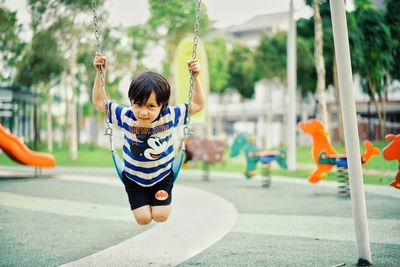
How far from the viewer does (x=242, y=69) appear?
3747 cm

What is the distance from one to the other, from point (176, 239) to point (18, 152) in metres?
8.36

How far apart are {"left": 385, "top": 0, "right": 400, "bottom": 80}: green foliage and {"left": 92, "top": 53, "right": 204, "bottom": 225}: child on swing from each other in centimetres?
1005

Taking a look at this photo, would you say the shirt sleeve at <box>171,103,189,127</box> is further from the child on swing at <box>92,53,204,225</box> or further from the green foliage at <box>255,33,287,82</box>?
the green foliage at <box>255,33,287,82</box>

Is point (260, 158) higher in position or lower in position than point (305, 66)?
lower

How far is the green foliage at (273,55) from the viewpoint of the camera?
3169cm

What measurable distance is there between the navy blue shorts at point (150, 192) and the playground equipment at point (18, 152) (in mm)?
9317

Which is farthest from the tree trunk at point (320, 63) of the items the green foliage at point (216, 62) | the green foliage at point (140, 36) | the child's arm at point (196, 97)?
the green foliage at point (216, 62)

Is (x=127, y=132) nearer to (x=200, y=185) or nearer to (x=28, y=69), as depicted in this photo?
(x=200, y=185)

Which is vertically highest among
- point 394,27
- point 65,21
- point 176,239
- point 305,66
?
point 65,21

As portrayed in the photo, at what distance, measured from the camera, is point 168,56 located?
1182 inches

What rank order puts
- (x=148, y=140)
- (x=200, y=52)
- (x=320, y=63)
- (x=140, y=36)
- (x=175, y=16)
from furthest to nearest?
(x=140, y=36) < (x=175, y=16) < (x=200, y=52) < (x=320, y=63) < (x=148, y=140)

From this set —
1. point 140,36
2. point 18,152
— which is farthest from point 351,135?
point 140,36

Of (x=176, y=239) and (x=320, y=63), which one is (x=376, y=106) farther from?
(x=176, y=239)

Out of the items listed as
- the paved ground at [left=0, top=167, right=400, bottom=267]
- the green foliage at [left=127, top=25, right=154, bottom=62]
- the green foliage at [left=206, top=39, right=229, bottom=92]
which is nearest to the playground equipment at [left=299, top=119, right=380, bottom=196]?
the paved ground at [left=0, top=167, right=400, bottom=267]
